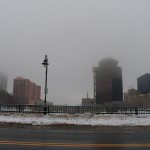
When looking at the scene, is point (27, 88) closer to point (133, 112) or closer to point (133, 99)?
point (133, 99)

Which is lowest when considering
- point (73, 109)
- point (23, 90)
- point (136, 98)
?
point (73, 109)

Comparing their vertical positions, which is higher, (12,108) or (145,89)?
(145,89)

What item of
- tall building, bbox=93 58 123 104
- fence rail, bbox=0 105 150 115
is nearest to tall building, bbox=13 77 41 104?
tall building, bbox=93 58 123 104

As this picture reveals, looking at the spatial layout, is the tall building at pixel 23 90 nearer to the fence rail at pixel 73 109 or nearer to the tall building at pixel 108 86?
the tall building at pixel 108 86

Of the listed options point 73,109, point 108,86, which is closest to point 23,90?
point 108,86

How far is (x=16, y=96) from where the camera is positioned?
15525cm

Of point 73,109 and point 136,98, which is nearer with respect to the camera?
point 73,109

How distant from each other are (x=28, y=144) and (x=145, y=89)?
14587 centimetres

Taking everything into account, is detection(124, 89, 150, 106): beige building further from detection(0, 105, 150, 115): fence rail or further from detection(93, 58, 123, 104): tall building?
detection(0, 105, 150, 115): fence rail

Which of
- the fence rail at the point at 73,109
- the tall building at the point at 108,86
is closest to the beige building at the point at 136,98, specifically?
the tall building at the point at 108,86

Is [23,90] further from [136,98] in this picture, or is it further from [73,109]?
[73,109]

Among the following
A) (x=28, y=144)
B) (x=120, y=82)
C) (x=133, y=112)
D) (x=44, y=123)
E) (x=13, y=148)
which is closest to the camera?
(x=13, y=148)

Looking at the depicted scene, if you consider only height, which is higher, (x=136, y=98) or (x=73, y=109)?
(x=136, y=98)

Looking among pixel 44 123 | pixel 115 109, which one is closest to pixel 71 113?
pixel 115 109
